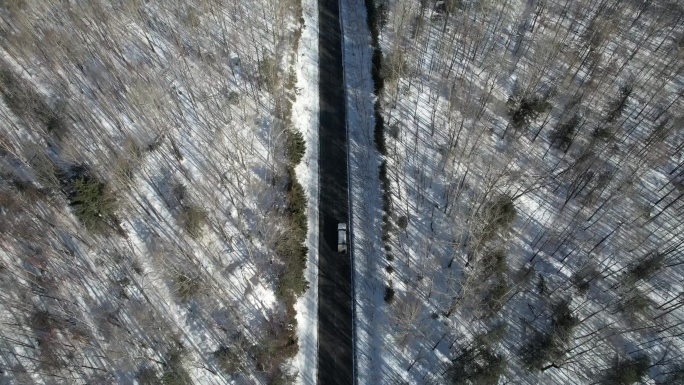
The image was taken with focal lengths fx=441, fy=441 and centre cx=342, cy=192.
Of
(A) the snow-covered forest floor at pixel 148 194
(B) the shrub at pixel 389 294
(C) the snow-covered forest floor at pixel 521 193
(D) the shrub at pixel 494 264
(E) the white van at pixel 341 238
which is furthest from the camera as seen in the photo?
(E) the white van at pixel 341 238

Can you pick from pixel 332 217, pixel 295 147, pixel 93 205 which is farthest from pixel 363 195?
pixel 93 205

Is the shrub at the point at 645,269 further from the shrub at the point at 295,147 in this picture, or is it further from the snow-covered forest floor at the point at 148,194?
the shrub at the point at 295,147

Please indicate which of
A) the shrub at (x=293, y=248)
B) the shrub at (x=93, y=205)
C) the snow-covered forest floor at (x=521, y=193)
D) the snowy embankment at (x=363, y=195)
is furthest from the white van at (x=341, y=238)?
the shrub at (x=93, y=205)

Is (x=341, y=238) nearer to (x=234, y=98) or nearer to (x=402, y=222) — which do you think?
(x=402, y=222)

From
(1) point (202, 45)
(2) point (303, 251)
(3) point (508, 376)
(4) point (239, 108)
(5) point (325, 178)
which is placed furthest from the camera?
(1) point (202, 45)

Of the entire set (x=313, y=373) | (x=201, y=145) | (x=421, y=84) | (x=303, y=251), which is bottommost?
(x=313, y=373)

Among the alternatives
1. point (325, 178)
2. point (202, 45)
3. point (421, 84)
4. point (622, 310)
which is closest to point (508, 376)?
point (622, 310)

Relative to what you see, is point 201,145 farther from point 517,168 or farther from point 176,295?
point 517,168
